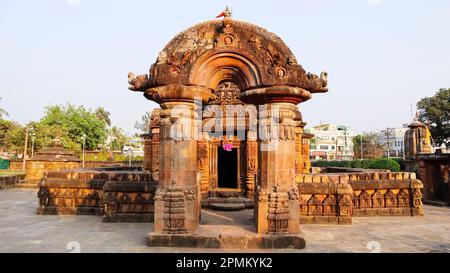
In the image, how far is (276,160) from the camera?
21.9 feet

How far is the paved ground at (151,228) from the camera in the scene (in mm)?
6445

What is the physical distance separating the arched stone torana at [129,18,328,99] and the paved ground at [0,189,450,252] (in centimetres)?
353

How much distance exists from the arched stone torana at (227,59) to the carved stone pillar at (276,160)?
245 mm

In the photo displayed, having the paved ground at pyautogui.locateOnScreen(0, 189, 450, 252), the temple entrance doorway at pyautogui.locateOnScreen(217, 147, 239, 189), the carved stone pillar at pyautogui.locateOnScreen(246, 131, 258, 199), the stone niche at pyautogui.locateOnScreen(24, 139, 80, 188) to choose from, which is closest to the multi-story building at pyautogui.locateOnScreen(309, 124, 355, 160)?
the stone niche at pyautogui.locateOnScreen(24, 139, 80, 188)

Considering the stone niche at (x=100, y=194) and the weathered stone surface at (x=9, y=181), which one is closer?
the stone niche at (x=100, y=194)

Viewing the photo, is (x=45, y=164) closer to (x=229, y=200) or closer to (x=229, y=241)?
(x=229, y=200)

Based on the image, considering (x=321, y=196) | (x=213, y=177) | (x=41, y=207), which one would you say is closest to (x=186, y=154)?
(x=321, y=196)

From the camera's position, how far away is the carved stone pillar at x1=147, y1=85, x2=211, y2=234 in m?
6.41

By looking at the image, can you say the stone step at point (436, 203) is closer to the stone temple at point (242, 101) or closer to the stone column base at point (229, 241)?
the stone temple at point (242, 101)

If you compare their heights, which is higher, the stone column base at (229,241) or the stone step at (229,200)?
the stone step at (229,200)

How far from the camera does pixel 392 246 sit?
21.7ft

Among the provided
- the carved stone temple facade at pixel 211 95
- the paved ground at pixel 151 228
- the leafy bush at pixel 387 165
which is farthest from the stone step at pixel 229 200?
the leafy bush at pixel 387 165

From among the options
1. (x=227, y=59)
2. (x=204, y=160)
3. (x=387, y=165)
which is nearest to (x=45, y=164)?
(x=204, y=160)
